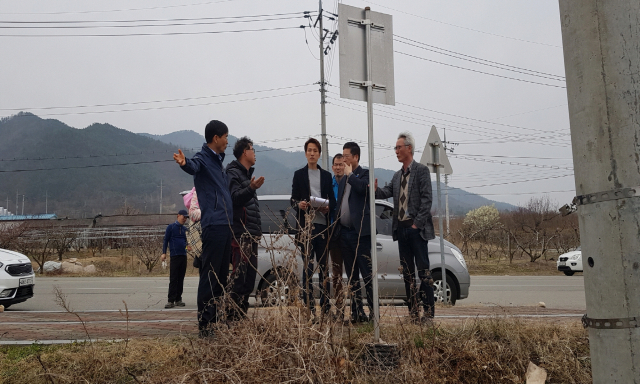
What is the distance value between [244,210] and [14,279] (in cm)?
578

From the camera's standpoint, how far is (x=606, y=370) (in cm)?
268

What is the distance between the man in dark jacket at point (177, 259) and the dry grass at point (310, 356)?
4.83 m

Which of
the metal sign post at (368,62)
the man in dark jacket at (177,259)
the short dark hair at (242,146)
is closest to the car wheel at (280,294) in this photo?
the metal sign post at (368,62)

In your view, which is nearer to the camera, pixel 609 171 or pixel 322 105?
pixel 609 171

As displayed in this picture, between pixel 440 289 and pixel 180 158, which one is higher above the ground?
pixel 180 158

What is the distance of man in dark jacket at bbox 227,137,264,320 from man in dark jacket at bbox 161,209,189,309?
380cm

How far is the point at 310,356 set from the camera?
11.3ft

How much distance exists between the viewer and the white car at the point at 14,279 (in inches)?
380

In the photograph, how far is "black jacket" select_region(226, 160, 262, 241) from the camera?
19.8 ft

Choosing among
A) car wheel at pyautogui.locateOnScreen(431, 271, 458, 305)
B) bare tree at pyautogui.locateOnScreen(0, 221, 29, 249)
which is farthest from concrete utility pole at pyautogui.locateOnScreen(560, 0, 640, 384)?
bare tree at pyautogui.locateOnScreen(0, 221, 29, 249)

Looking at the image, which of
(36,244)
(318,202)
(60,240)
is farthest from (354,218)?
(60,240)

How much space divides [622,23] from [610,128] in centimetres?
50

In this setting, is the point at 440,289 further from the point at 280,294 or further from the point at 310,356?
the point at 310,356

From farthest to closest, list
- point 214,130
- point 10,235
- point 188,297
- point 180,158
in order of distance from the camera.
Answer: point 10,235, point 188,297, point 214,130, point 180,158
